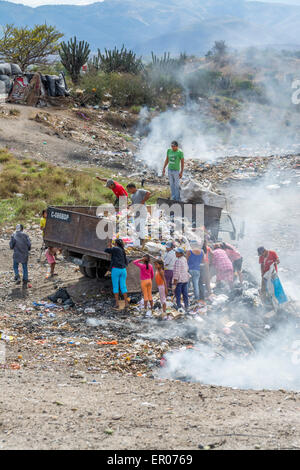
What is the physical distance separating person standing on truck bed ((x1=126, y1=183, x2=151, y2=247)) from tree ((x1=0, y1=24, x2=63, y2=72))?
25.4m

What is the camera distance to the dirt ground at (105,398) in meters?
4.22

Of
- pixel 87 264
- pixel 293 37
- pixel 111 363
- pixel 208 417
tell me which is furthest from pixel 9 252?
pixel 293 37

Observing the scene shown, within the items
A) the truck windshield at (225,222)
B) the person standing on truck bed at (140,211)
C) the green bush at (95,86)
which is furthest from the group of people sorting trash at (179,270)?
the green bush at (95,86)

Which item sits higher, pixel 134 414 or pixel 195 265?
pixel 195 265

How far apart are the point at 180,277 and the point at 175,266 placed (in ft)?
0.62

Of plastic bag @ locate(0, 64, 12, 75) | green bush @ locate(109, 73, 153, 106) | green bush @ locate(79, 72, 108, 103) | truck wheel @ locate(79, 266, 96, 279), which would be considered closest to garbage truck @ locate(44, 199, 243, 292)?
truck wheel @ locate(79, 266, 96, 279)

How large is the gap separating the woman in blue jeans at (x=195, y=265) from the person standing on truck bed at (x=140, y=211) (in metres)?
0.88

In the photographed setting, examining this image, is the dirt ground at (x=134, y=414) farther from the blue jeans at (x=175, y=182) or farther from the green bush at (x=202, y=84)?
the green bush at (x=202, y=84)

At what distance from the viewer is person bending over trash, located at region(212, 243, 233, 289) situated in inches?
345

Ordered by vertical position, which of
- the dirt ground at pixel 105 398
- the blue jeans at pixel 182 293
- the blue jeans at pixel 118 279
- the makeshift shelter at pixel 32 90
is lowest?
the dirt ground at pixel 105 398

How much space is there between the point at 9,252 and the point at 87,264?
9.77ft

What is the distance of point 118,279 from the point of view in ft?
26.8

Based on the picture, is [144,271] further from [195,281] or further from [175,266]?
[195,281]

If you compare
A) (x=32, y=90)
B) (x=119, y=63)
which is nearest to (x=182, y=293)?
(x=32, y=90)
